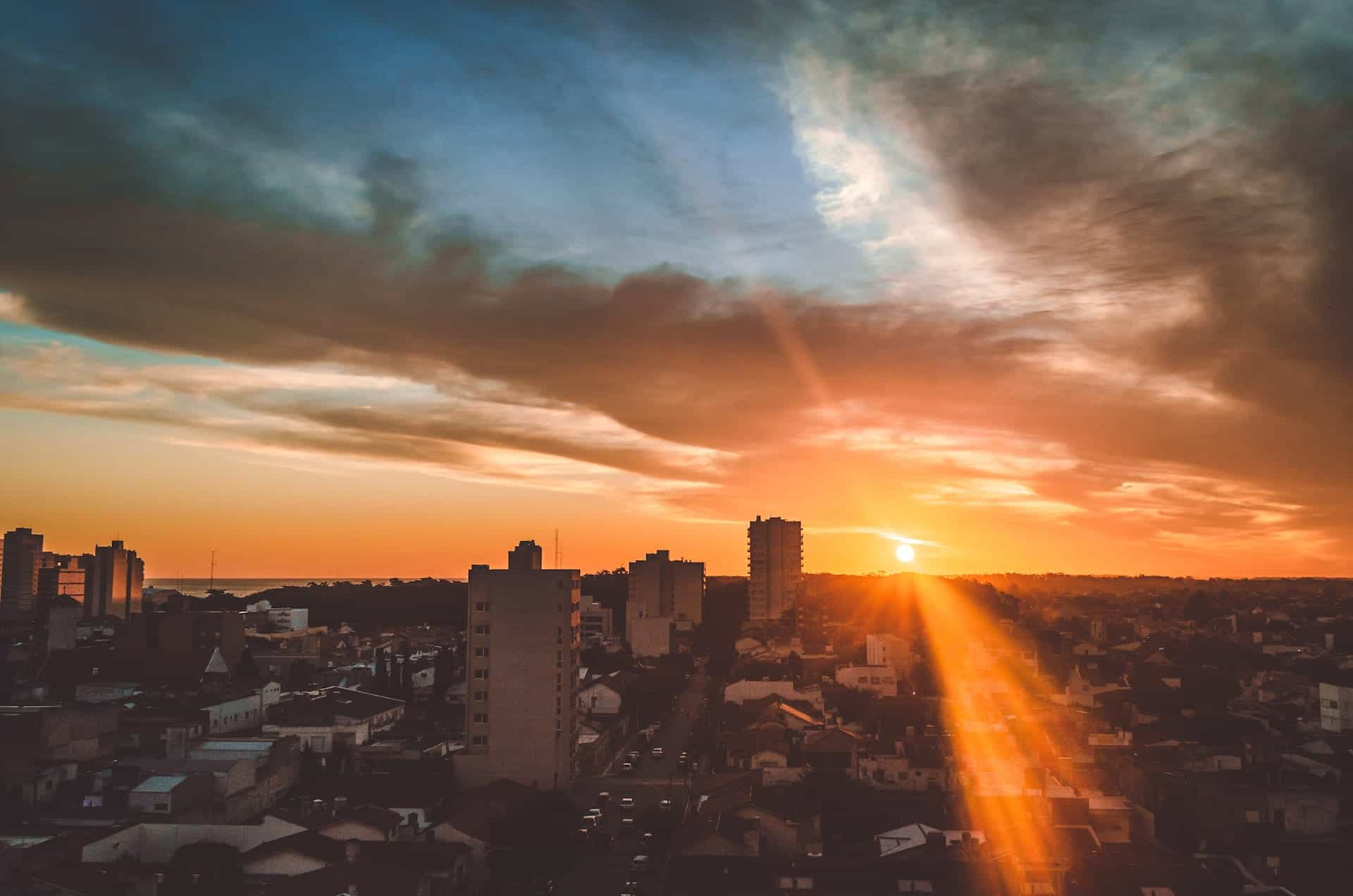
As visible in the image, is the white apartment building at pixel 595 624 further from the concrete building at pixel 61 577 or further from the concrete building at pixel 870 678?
the concrete building at pixel 61 577

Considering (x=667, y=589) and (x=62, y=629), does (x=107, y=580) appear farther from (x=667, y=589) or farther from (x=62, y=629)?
(x=667, y=589)

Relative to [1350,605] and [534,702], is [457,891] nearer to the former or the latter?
[534,702]

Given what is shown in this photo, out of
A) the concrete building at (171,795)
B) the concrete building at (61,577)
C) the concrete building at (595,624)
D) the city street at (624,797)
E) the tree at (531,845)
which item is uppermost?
the concrete building at (61,577)

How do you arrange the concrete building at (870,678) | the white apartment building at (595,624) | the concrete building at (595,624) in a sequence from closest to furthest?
the concrete building at (870,678), the concrete building at (595,624), the white apartment building at (595,624)

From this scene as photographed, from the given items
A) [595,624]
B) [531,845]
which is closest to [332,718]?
[531,845]

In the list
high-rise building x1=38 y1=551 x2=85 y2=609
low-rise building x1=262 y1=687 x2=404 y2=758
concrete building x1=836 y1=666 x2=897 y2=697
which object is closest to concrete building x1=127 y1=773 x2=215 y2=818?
low-rise building x1=262 y1=687 x2=404 y2=758

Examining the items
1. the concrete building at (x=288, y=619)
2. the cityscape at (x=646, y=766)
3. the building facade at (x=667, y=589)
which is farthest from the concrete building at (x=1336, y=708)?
the concrete building at (x=288, y=619)

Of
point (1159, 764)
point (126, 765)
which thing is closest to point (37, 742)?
point (126, 765)
